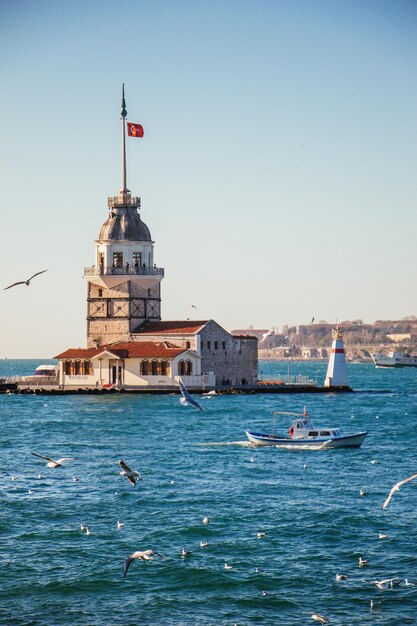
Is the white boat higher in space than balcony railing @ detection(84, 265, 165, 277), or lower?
lower

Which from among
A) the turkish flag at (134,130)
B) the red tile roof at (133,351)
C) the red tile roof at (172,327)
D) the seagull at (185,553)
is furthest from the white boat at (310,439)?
the turkish flag at (134,130)

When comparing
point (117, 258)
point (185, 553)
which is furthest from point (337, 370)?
point (185, 553)

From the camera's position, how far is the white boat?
63.3m

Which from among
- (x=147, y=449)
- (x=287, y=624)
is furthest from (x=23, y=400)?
(x=287, y=624)

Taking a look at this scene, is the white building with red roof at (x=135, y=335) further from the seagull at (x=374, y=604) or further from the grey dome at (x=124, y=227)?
the seagull at (x=374, y=604)

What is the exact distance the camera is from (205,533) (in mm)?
40594

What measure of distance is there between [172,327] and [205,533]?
2635 inches

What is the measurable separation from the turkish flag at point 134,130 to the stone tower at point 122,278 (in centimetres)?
552

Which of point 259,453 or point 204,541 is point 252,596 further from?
point 259,453

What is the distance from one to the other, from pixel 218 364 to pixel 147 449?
43.0 meters

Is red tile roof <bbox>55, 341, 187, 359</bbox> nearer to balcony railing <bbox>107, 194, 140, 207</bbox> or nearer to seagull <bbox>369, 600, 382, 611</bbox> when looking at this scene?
balcony railing <bbox>107, 194, 140, 207</bbox>

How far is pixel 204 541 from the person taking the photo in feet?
130

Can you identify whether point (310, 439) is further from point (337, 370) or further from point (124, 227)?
point (124, 227)

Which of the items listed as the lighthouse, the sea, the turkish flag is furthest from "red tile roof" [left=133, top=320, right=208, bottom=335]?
the sea
